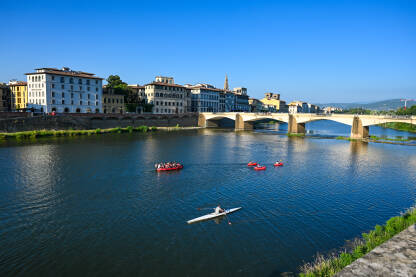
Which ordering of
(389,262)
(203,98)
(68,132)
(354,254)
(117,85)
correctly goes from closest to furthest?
1. (389,262)
2. (354,254)
3. (68,132)
4. (117,85)
5. (203,98)

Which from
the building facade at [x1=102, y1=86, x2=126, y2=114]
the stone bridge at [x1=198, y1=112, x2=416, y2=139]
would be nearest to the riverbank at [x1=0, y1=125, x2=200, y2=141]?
the building facade at [x1=102, y1=86, x2=126, y2=114]

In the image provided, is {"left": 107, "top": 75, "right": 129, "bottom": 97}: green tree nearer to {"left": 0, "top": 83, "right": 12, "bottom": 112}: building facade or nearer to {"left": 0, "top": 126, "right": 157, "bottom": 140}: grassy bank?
{"left": 0, "top": 126, "right": 157, "bottom": 140}: grassy bank

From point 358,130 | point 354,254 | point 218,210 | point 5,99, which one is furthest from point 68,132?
point 358,130

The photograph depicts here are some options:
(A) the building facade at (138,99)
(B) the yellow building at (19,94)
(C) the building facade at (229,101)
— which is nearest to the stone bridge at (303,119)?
(A) the building facade at (138,99)

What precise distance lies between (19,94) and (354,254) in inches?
4399

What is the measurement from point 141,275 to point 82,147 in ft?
146

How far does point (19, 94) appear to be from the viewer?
320 feet

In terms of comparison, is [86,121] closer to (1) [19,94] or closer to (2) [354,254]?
(1) [19,94]

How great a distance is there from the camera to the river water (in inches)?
659

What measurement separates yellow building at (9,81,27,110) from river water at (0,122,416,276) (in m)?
59.8

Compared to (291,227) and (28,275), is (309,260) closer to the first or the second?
(291,227)

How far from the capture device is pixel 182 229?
67.7 feet

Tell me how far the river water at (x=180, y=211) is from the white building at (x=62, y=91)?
39.1 meters

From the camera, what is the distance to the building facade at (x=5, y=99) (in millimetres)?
93500
